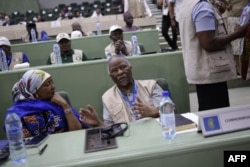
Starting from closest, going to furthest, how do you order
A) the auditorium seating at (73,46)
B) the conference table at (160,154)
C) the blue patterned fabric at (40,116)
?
the conference table at (160,154) < the blue patterned fabric at (40,116) < the auditorium seating at (73,46)

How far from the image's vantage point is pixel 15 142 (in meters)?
1.33

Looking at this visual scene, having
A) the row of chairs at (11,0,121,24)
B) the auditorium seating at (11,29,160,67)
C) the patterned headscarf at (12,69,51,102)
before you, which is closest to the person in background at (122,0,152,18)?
the row of chairs at (11,0,121,24)

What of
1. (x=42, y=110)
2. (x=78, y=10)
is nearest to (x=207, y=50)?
(x=42, y=110)

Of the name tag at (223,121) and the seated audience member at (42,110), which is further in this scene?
the seated audience member at (42,110)

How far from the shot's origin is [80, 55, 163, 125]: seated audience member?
6.93ft

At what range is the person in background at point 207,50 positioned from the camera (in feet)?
5.81

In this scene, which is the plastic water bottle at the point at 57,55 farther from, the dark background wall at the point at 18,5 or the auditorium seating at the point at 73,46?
the dark background wall at the point at 18,5

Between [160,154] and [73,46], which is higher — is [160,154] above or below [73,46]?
below

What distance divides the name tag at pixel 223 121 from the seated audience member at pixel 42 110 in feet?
2.66

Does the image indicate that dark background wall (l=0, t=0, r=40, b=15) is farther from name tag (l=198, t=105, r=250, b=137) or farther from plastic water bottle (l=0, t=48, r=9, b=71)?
name tag (l=198, t=105, r=250, b=137)

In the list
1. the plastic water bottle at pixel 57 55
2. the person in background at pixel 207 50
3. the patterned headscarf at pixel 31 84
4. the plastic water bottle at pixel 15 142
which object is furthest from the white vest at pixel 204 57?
the plastic water bottle at pixel 57 55

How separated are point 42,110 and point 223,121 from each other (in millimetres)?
1136

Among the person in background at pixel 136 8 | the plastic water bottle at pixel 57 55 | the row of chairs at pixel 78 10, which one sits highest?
the row of chairs at pixel 78 10

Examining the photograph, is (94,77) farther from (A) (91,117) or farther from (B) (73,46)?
(B) (73,46)
